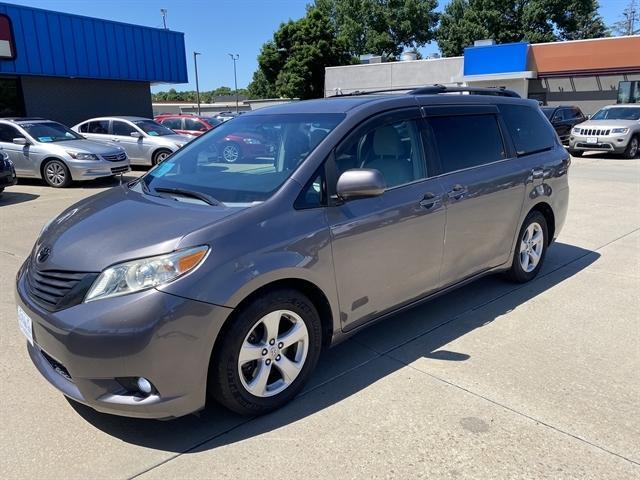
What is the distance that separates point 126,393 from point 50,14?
17751mm

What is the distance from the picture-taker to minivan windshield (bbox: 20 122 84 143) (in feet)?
39.7

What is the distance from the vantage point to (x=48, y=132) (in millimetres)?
12398

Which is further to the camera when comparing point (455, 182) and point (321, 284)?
point (455, 182)

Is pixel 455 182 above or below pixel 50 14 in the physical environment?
below

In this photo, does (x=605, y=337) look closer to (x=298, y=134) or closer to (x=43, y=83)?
(x=298, y=134)

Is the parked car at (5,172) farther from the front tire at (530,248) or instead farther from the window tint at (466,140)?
the front tire at (530,248)

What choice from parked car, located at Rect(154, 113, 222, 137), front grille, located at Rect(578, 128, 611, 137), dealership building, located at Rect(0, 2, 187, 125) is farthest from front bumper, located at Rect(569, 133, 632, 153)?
dealership building, located at Rect(0, 2, 187, 125)

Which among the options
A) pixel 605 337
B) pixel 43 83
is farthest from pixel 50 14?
pixel 605 337

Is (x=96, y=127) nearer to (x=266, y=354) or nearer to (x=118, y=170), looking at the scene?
(x=118, y=170)

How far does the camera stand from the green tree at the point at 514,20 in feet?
156

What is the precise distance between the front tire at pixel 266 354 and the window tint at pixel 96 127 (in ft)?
44.7

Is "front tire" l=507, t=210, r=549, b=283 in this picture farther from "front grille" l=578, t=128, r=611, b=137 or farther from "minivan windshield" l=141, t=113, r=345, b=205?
"front grille" l=578, t=128, r=611, b=137

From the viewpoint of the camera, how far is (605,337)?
13.2 ft

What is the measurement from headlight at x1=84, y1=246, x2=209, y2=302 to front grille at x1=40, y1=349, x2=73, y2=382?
45 cm
